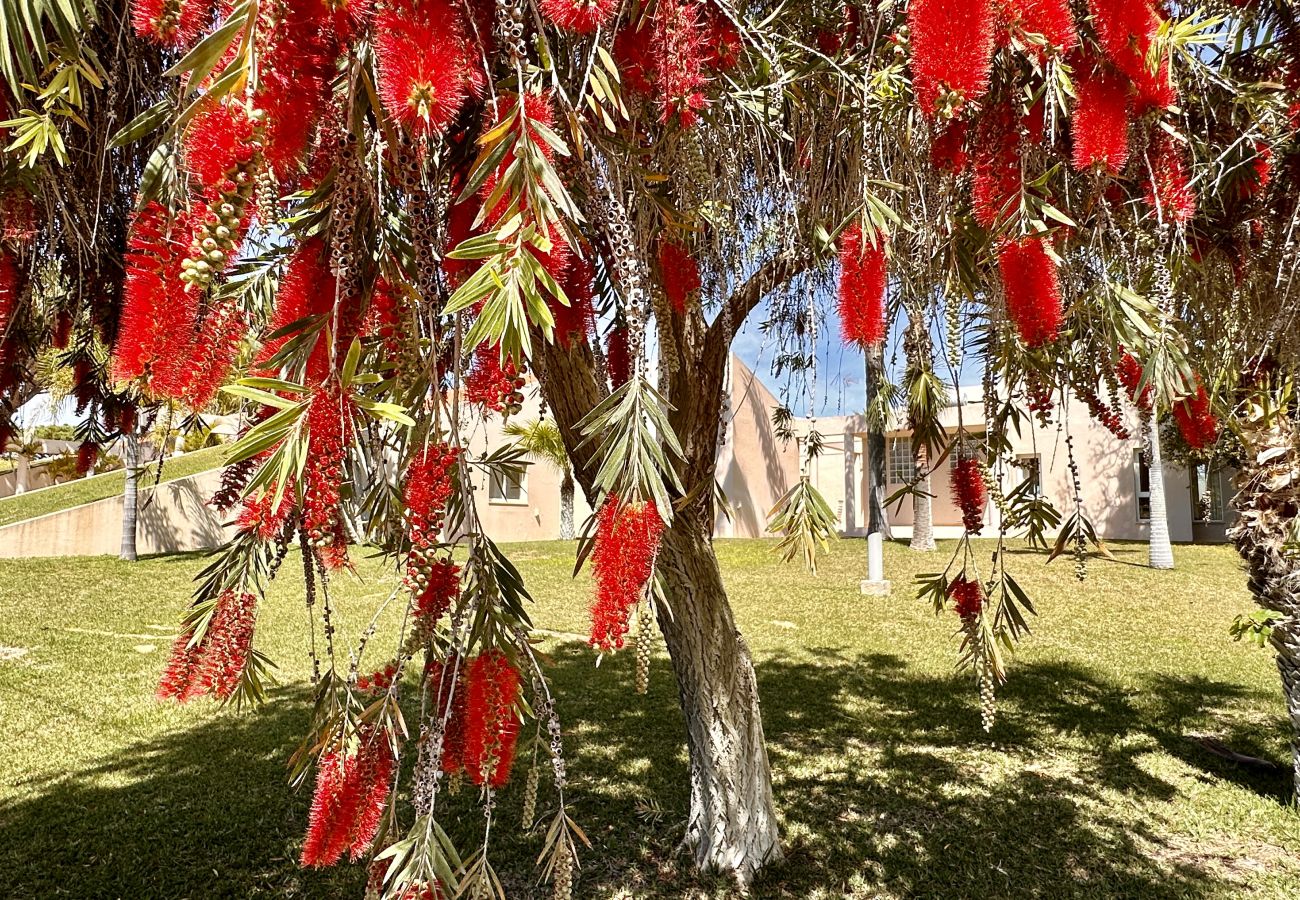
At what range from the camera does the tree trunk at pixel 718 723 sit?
284 centimetres

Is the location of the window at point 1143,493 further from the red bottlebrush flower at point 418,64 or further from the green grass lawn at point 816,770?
the red bottlebrush flower at point 418,64

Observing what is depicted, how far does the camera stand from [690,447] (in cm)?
284

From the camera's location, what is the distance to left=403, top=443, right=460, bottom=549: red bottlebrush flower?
1.05 m

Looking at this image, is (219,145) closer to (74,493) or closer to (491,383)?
(491,383)

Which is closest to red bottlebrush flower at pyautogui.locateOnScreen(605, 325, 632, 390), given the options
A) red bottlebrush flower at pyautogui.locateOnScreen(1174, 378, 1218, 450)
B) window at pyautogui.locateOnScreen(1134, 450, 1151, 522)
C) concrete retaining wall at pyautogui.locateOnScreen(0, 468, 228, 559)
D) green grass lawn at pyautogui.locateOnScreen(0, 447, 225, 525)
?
red bottlebrush flower at pyautogui.locateOnScreen(1174, 378, 1218, 450)

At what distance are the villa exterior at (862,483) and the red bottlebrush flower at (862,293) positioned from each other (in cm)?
1099

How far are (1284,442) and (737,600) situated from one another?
6.44 meters

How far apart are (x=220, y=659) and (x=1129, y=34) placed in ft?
5.54

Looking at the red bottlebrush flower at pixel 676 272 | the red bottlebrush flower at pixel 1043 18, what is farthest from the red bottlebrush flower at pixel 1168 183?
the red bottlebrush flower at pixel 676 272

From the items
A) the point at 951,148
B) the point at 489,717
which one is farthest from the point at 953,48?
the point at 489,717

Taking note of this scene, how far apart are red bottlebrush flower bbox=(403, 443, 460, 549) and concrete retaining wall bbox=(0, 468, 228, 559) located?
1090 centimetres

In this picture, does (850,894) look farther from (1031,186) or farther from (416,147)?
(416,147)

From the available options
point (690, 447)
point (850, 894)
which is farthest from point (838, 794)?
point (690, 447)

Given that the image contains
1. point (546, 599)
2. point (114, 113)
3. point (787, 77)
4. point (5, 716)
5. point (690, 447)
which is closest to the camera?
point (114, 113)
